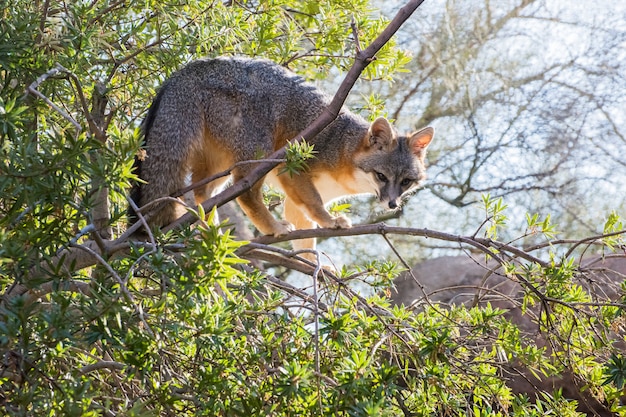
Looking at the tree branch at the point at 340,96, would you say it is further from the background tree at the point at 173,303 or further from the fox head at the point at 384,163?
the fox head at the point at 384,163

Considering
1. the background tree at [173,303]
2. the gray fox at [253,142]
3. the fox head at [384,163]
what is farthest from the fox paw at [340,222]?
the background tree at [173,303]

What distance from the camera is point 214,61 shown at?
4.41m

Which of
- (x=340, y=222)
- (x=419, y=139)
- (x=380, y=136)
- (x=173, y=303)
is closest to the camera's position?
(x=173, y=303)

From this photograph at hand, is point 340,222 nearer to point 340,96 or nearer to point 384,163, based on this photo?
point 384,163

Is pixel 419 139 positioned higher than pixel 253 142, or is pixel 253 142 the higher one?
pixel 253 142

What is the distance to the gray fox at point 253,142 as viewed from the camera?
407 cm

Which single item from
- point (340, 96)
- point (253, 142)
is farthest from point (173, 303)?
point (253, 142)

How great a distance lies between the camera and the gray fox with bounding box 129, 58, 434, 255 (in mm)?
4066

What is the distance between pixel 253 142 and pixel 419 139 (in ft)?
4.54

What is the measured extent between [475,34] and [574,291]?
6044 mm

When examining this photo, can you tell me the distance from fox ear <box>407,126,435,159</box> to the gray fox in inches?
7.7

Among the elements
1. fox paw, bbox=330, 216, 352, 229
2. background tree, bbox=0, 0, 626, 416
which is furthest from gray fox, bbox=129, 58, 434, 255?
background tree, bbox=0, 0, 626, 416

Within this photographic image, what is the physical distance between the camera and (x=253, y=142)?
4289 millimetres

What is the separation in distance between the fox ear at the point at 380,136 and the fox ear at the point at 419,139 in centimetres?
19
